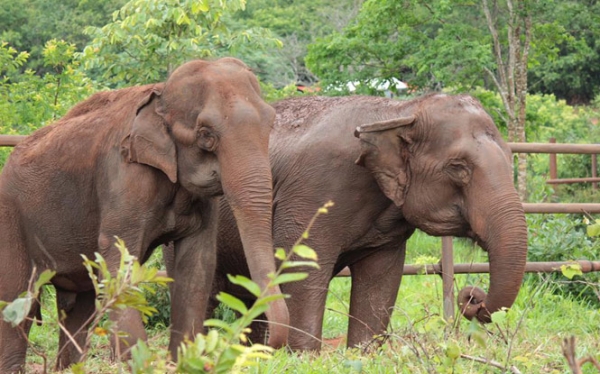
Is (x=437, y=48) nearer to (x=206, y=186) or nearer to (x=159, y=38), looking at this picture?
(x=159, y=38)

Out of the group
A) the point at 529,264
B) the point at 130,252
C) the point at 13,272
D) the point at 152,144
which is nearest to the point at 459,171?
the point at 152,144

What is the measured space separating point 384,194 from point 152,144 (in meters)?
1.45

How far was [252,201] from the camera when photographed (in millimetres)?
4691

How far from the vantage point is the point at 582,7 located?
56.0ft

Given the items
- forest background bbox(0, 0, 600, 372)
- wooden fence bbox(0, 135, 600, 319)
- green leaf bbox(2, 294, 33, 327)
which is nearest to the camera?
green leaf bbox(2, 294, 33, 327)

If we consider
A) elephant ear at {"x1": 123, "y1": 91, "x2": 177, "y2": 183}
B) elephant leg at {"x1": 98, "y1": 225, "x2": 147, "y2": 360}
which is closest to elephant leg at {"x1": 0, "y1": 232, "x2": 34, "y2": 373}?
elephant leg at {"x1": 98, "y1": 225, "x2": 147, "y2": 360}

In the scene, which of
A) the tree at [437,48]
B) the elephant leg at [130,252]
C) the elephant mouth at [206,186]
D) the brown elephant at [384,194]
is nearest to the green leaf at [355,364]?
the elephant leg at [130,252]

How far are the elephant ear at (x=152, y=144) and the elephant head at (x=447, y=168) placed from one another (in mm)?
1134

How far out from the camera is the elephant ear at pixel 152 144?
4902mm

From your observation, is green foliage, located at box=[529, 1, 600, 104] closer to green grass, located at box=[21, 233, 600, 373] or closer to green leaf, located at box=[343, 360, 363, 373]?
green grass, located at box=[21, 233, 600, 373]

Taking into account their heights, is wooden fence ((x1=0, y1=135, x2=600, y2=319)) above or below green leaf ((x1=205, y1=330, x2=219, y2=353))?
below

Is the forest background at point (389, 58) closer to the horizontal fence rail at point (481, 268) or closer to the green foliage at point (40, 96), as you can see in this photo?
the green foliage at point (40, 96)

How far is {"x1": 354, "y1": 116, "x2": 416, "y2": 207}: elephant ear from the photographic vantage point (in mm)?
5656

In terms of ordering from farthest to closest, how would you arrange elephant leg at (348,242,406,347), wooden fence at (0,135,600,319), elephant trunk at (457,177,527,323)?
wooden fence at (0,135,600,319) < elephant leg at (348,242,406,347) < elephant trunk at (457,177,527,323)
